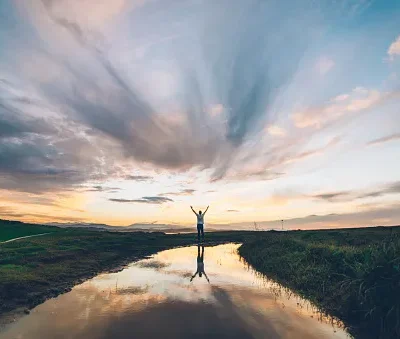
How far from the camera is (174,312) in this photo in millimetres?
14898

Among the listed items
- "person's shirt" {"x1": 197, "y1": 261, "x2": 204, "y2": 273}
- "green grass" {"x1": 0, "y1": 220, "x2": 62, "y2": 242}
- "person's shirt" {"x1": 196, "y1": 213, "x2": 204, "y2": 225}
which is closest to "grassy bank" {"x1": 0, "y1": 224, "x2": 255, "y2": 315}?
"person's shirt" {"x1": 197, "y1": 261, "x2": 204, "y2": 273}

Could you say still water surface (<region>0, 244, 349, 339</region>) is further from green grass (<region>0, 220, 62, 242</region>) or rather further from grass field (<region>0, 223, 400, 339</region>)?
green grass (<region>0, 220, 62, 242</region>)

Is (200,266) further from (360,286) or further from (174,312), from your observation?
(360,286)

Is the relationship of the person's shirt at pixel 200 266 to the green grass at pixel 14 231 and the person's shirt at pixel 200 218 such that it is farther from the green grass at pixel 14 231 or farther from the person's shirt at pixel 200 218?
the green grass at pixel 14 231

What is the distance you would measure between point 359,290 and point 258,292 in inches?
288

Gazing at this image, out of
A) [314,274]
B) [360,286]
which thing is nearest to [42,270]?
[314,274]

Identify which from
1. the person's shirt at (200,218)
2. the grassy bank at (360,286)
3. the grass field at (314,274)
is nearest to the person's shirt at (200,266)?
the grass field at (314,274)

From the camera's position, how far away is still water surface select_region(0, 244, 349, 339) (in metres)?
12.2

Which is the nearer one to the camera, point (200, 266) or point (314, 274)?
point (314, 274)

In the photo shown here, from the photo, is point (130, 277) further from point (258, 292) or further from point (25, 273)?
point (258, 292)

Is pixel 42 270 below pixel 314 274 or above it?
above

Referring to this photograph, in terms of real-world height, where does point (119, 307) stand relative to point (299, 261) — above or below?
below

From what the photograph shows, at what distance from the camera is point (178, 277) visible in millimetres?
23969

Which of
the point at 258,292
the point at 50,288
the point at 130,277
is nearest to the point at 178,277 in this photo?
the point at 130,277
